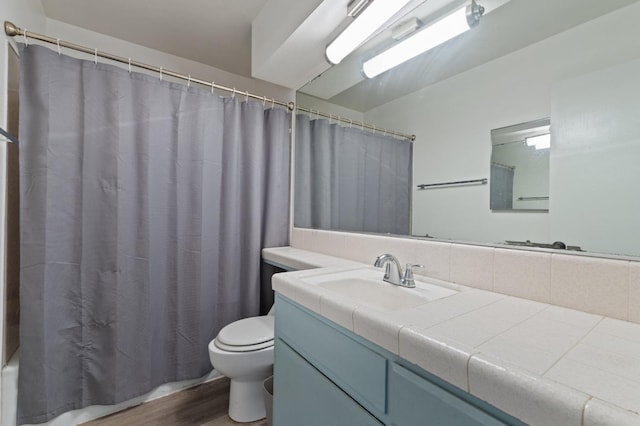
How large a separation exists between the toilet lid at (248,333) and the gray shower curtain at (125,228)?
11.0 inches

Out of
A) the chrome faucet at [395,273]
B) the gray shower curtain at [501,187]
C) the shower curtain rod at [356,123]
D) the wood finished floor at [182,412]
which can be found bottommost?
the wood finished floor at [182,412]

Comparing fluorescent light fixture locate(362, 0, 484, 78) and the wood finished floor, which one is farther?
the wood finished floor

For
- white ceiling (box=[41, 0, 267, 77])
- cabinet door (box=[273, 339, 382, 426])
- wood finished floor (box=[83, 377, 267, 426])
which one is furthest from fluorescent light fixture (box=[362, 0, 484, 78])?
wood finished floor (box=[83, 377, 267, 426])

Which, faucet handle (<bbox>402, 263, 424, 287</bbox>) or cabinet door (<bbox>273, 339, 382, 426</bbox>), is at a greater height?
faucet handle (<bbox>402, 263, 424, 287</bbox>)

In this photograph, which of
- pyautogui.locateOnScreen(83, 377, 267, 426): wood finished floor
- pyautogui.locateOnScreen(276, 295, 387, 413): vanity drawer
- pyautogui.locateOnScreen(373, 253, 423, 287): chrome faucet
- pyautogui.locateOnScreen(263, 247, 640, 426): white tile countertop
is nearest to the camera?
pyautogui.locateOnScreen(263, 247, 640, 426): white tile countertop

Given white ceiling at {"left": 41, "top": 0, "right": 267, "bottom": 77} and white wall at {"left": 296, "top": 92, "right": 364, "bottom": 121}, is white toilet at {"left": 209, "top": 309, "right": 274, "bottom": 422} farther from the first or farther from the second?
white ceiling at {"left": 41, "top": 0, "right": 267, "bottom": 77}

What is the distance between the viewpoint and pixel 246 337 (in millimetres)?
1408

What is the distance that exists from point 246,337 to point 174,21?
6.56ft

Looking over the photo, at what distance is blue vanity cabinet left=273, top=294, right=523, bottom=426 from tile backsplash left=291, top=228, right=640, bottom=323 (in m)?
0.53

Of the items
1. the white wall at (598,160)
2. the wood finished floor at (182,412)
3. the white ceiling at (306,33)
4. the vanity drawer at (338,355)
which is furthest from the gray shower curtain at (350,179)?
the wood finished floor at (182,412)

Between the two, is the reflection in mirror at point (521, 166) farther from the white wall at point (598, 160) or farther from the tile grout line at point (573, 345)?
the tile grout line at point (573, 345)

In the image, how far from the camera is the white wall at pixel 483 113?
0.88 meters

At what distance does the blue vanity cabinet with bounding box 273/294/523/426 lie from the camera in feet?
1.75

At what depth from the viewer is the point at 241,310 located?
184 cm
